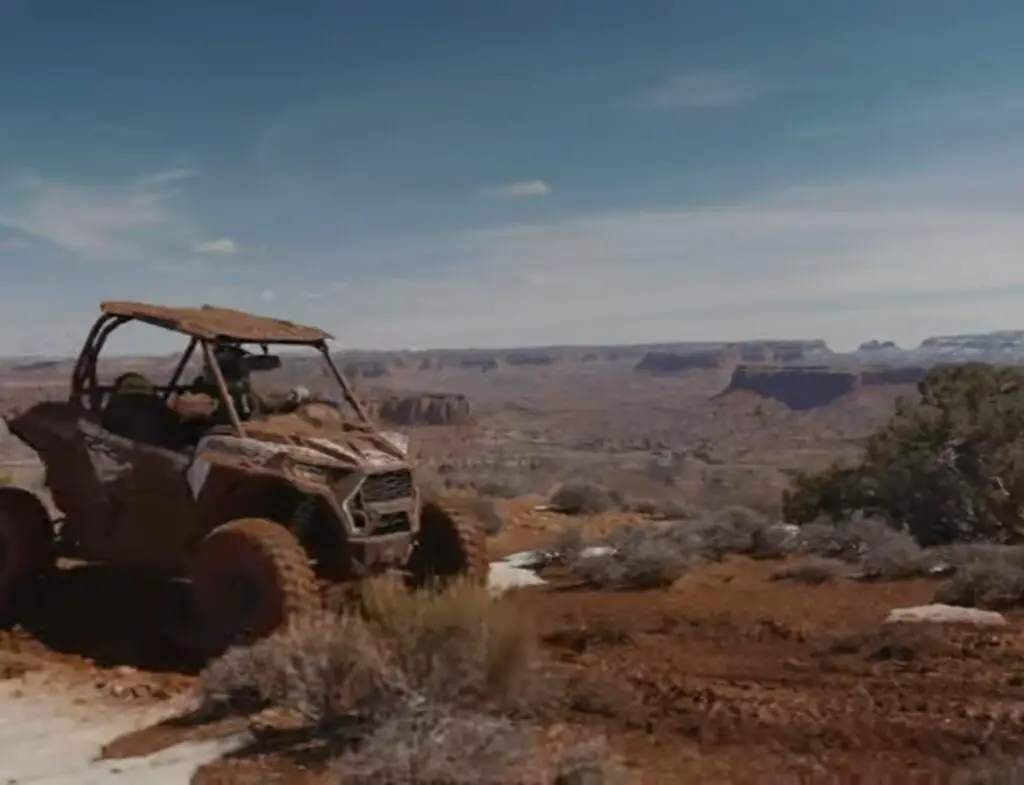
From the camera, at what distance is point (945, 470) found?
1559cm

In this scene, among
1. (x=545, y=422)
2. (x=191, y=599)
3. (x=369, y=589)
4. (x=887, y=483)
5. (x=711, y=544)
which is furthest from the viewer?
(x=545, y=422)

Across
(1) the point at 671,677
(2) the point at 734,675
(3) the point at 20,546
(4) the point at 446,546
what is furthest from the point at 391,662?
(3) the point at 20,546

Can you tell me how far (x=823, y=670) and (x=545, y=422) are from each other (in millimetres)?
105973

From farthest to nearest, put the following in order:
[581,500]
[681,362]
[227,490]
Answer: [681,362] → [581,500] → [227,490]

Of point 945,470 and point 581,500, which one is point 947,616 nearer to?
point 945,470

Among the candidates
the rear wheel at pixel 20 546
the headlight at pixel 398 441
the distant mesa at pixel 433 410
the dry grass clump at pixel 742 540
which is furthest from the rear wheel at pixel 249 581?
the distant mesa at pixel 433 410

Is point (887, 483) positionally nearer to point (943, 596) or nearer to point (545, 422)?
point (943, 596)

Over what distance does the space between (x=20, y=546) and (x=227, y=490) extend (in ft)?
6.96

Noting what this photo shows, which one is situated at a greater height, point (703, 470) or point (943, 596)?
point (943, 596)

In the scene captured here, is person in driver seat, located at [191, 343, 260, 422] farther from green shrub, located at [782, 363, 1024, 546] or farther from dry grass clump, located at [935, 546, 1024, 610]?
green shrub, located at [782, 363, 1024, 546]

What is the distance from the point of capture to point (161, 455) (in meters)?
8.45

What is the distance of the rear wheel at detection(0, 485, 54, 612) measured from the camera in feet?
29.3

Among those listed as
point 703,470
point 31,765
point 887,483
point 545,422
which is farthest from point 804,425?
point 31,765

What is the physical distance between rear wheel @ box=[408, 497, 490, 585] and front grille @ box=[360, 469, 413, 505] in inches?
31.8
